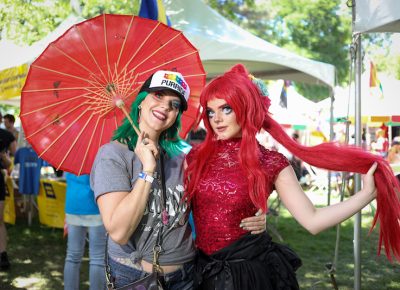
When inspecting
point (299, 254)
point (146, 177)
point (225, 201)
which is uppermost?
point (146, 177)

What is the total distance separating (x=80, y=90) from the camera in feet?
7.72

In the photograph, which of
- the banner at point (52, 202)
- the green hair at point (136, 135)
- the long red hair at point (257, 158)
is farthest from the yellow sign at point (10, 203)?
the long red hair at point (257, 158)

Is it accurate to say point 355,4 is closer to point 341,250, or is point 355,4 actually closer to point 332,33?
point 341,250

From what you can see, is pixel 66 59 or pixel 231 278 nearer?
pixel 231 278

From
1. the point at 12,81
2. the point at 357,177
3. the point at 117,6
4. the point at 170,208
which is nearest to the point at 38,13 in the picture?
the point at 117,6

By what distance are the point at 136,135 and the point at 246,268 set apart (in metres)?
0.75

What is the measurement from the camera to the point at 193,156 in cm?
221

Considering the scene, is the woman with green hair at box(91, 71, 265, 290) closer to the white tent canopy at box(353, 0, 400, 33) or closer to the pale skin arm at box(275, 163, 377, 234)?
the pale skin arm at box(275, 163, 377, 234)

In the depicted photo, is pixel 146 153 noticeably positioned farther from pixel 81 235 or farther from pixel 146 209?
pixel 81 235

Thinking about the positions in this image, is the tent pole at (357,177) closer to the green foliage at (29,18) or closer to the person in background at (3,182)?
the person in background at (3,182)

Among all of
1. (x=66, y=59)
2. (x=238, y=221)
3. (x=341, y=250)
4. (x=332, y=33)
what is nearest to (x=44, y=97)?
(x=66, y=59)

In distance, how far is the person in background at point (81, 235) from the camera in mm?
3723

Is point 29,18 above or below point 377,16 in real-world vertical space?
Answer: above

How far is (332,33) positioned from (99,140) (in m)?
27.9
